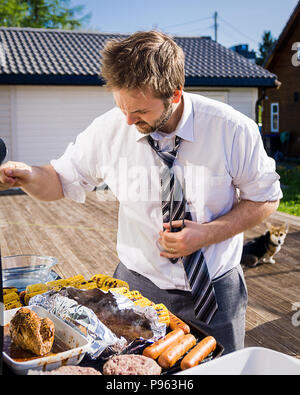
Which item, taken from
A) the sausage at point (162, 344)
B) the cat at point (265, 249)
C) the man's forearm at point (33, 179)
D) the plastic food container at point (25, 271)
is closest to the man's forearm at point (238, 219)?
the sausage at point (162, 344)

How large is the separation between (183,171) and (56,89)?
12118 mm

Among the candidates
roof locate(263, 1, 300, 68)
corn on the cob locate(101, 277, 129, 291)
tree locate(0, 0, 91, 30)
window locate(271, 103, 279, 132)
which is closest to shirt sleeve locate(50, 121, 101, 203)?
corn on the cob locate(101, 277, 129, 291)

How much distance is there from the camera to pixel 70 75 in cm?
1299

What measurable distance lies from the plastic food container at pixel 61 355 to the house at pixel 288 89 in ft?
63.0

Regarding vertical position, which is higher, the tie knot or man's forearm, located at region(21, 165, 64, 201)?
the tie knot

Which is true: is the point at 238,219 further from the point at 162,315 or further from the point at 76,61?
the point at 76,61

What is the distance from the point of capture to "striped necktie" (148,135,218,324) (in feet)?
5.83

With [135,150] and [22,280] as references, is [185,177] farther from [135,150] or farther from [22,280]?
[22,280]

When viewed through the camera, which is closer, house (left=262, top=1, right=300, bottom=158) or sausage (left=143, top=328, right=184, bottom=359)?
sausage (left=143, top=328, right=184, bottom=359)

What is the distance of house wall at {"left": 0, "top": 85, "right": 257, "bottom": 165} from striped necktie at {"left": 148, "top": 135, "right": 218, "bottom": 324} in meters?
11.7

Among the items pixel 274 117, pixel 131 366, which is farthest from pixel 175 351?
pixel 274 117

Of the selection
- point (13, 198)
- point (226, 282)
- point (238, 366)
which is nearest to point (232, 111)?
point (226, 282)

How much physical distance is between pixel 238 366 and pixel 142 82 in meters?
0.96

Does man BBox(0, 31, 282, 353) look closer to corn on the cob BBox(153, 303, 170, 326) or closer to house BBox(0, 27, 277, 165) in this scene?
corn on the cob BBox(153, 303, 170, 326)
